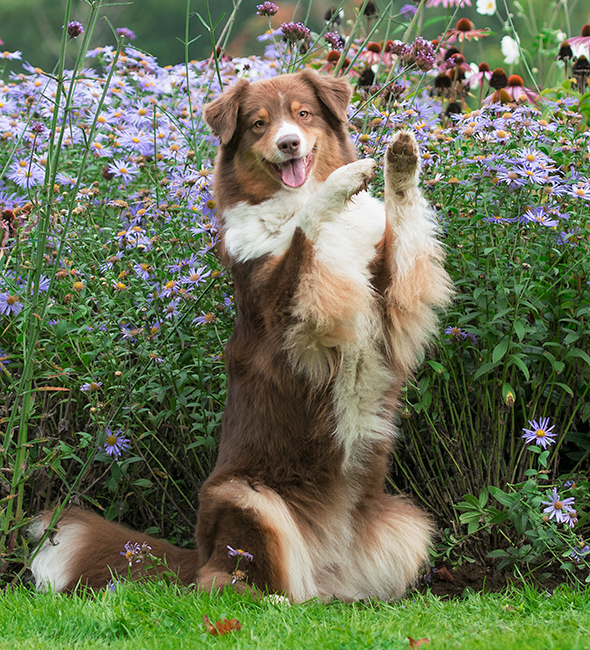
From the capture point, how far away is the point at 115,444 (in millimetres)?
4105

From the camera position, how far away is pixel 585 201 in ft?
13.3


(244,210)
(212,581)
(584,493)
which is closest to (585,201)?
(584,493)

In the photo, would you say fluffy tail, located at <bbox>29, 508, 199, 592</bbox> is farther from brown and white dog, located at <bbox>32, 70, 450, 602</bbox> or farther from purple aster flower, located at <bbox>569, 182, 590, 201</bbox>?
purple aster flower, located at <bbox>569, 182, 590, 201</bbox>

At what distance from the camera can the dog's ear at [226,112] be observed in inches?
152

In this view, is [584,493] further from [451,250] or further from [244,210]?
[244,210]

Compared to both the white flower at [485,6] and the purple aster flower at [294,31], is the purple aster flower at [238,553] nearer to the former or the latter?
the purple aster flower at [294,31]

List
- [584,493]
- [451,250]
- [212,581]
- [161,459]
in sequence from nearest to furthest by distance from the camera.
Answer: [212,581], [584,493], [451,250], [161,459]

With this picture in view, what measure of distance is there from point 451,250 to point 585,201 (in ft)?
2.34

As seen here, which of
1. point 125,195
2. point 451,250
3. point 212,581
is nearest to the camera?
point 212,581

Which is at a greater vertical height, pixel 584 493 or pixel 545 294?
pixel 545 294

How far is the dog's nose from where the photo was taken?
12.0 feet

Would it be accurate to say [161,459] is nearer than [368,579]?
No

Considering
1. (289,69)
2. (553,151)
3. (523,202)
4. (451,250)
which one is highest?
(289,69)

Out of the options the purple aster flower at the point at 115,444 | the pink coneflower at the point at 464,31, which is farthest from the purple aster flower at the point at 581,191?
the pink coneflower at the point at 464,31
